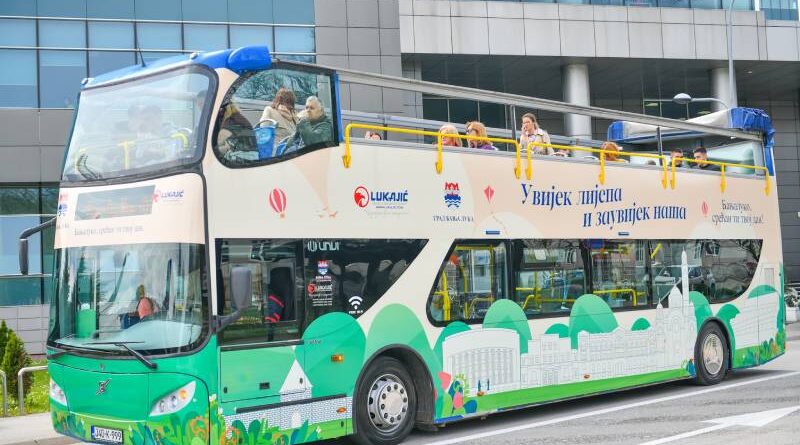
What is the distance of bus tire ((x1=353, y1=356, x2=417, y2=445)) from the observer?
379 inches

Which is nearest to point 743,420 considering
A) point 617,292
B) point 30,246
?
point 617,292

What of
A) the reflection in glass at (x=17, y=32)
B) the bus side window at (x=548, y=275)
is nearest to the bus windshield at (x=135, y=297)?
the bus side window at (x=548, y=275)

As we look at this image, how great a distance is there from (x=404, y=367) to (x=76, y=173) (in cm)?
376

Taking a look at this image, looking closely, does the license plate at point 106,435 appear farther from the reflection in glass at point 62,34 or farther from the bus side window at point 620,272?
the reflection in glass at point 62,34

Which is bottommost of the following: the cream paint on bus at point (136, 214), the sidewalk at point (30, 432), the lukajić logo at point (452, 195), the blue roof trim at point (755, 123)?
the sidewalk at point (30, 432)

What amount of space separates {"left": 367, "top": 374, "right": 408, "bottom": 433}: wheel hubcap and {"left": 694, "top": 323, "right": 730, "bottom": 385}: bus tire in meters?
5.71

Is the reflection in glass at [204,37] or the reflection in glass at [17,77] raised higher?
the reflection in glass at [204,37]

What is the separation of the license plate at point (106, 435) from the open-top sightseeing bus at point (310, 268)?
0.02m

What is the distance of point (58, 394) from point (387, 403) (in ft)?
10.3

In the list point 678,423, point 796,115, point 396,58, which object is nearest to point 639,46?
point 396,58

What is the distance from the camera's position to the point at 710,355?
1426 centimetres

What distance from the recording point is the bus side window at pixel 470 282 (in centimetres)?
1046

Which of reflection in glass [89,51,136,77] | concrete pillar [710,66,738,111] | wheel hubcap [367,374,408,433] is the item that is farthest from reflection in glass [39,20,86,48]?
concrete pillar [710,66,738,111]

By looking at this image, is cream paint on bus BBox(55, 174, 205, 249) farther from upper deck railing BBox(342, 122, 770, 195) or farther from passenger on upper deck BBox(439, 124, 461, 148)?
passenger on upper deck BBox(439, 124, 461, 148)
